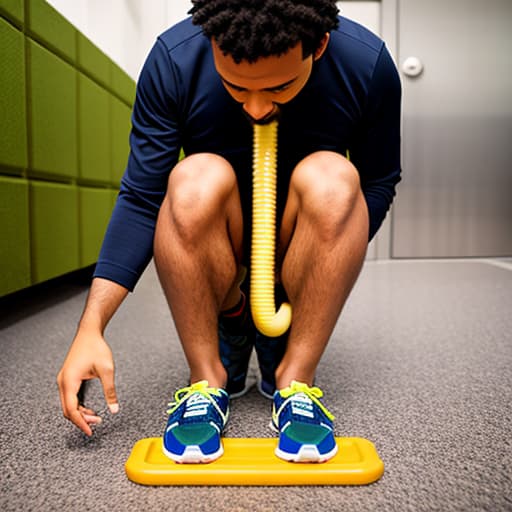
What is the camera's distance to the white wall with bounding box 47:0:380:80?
8.89ft

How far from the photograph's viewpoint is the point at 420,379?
97 cm

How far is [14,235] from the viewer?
132 cm

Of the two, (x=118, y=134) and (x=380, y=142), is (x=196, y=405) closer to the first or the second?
(x=380, y=142)

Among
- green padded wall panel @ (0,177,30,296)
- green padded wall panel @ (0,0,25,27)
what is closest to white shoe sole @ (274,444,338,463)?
green padded wall panel @ (0,177,30,296)

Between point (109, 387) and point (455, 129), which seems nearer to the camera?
point (109, 387)

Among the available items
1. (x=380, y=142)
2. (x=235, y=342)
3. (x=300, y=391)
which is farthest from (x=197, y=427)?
(x=380, y=142)

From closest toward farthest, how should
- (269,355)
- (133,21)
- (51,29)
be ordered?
(269,355) → (51,29) → (133,21)

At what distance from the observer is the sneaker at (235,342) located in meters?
0.87

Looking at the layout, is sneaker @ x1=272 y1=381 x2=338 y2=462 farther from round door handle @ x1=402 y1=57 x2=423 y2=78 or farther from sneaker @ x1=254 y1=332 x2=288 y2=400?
round door handle @ x1=402 y1=57 x2=423 y2=78

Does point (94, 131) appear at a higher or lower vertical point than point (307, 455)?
higher

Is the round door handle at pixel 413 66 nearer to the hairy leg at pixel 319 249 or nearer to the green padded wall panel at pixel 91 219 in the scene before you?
the green padded wall panel at pixel 91 219

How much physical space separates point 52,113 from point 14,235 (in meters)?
0.42

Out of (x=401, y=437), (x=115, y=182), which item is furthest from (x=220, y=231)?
(x=115, y=182)

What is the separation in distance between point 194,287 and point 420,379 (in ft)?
1.65
